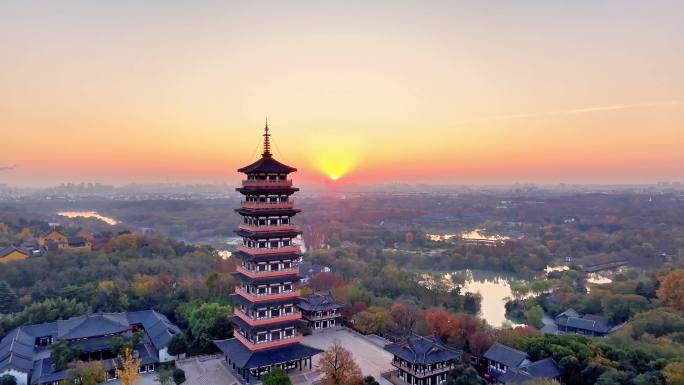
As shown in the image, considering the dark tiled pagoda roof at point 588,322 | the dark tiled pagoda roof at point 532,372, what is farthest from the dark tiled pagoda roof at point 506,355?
the dark tiled pagoda roof at point 588,322

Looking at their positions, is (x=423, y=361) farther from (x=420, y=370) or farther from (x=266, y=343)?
(x=266, y=343)

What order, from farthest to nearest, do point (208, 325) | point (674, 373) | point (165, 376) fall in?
point (208, 325) → point (165, 376) → point (674, 373)

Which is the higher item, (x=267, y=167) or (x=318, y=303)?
(x=267, y=167)

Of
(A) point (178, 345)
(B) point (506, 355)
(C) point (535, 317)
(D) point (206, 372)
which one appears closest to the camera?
(D) point (206, 372)

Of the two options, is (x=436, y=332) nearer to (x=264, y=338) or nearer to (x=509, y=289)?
(x=264, y=338)

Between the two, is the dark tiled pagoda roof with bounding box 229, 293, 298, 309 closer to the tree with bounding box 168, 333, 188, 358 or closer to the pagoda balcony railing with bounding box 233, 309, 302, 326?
the pagoda balcony railing with bounding box 233, 309, 302, 326

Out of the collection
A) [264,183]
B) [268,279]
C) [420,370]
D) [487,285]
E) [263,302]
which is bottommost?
[487,285]

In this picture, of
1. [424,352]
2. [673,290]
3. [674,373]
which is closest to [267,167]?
[424,352]
